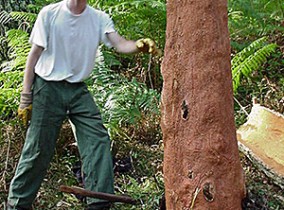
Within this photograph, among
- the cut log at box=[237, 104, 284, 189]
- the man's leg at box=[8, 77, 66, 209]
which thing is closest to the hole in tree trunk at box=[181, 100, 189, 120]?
the man's leg at box=[8, 77, 66, 209]

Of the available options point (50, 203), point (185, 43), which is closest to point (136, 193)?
point (50, 203)

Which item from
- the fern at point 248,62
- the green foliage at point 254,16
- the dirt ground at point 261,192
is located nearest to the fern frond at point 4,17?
the green foliage at point 254,16

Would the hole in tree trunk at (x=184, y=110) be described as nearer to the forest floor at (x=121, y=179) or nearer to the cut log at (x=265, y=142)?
the forest floor at (x=121, y=179)

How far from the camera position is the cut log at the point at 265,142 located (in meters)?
4.13

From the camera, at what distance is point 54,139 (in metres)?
4.02

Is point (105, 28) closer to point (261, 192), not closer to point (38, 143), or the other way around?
point (38, 143)

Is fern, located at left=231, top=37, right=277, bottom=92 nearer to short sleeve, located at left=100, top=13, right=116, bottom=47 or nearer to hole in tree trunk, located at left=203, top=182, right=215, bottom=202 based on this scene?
short sleeve, located at left=100, top=13, right=116, bottom=47

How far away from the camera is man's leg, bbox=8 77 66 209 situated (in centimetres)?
395

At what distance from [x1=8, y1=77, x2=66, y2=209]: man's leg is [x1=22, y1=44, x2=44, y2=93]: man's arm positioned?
0.05 metres

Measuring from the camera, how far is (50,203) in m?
4.33

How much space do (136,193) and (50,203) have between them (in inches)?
25.7

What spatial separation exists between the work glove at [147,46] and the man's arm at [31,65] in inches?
25.4

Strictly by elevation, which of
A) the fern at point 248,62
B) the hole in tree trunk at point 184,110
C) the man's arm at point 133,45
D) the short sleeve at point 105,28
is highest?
the short sleeve at point 105,28

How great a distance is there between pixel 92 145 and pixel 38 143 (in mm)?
366
